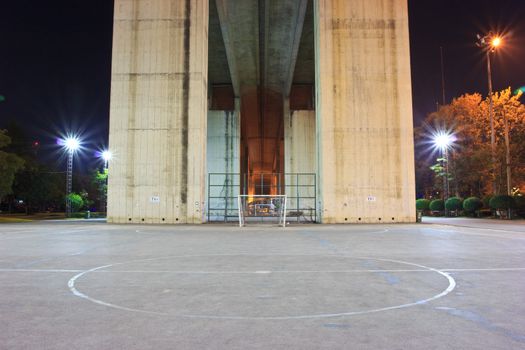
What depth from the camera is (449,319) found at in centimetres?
506

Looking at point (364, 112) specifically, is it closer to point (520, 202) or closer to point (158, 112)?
point (158, 112)

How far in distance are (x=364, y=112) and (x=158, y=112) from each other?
587 inches

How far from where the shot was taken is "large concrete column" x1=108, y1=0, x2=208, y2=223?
30234 mm

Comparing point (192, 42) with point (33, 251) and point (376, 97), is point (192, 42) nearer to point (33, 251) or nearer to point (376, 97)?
point (376, 97)

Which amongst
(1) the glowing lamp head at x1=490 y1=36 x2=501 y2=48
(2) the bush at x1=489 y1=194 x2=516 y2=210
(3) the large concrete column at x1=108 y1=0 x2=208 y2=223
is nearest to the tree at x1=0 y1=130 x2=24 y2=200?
(3) the large concrete column at x1=108 y1=0 x2=208 y2=223

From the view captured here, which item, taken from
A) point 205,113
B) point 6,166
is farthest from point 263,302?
point 6,166

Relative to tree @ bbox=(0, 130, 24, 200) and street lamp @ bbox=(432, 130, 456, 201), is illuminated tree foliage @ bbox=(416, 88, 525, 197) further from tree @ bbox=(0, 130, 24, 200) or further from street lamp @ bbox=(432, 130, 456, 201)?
tree @ bbox=(0, 130, 24, 200)

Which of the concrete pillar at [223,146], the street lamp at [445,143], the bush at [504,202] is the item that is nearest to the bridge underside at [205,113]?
the bush at [504,202]

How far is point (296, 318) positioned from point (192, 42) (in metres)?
29.3

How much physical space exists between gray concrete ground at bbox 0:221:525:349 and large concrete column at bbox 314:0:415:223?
1956 cm

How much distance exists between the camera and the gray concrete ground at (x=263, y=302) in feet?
14.3

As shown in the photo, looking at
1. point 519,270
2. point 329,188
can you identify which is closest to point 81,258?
point 519,270

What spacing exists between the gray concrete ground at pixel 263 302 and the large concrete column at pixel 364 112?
19.6 m

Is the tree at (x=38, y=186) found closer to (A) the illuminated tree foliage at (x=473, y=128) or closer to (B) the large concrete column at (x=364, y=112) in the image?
(B) the large concrete column at (x=364, y=112)
